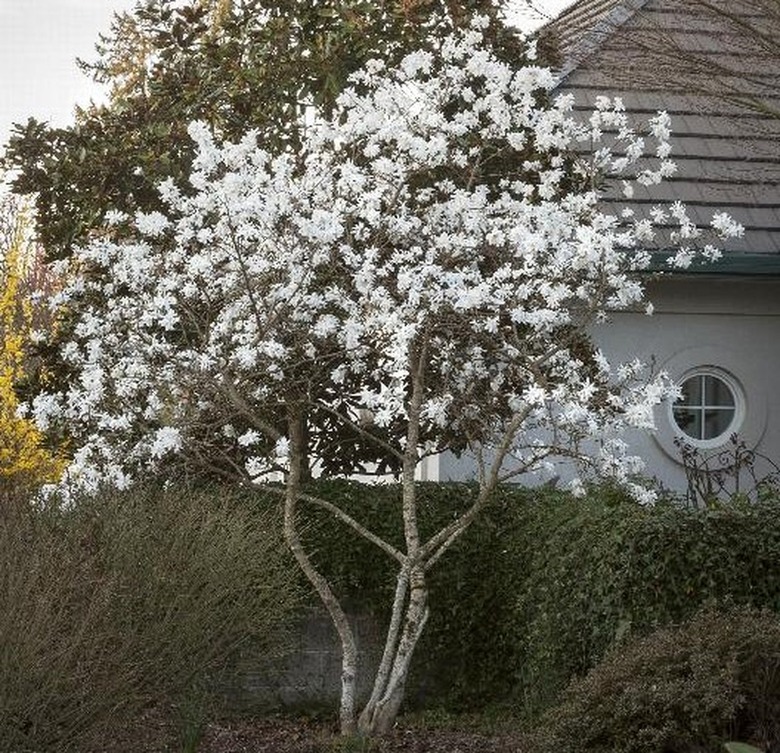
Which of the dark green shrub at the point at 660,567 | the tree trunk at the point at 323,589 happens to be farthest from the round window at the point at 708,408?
the dark green shrub at the point at 660,567

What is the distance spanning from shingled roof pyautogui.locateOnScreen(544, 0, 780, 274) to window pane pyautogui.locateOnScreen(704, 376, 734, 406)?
1.19 metres

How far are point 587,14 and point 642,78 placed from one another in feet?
13.2

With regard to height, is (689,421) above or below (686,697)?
above

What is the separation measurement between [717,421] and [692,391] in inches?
13.6

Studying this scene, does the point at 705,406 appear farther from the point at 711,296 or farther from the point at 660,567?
the point at 660,567

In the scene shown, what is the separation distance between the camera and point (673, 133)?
14984 mm

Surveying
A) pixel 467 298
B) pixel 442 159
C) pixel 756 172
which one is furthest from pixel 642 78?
pixel 467 298

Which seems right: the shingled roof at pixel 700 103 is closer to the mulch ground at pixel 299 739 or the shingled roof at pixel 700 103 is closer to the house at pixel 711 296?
the house at pixel 711 296

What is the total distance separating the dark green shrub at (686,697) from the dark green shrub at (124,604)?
87.4 inches

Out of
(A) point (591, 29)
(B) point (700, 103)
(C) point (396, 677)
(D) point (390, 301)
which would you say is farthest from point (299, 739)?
(B) point (700, 103)

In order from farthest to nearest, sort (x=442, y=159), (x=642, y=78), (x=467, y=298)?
1. (x=642, y=78)
2. (x=442, y=159)
3. (x=467, y=298)

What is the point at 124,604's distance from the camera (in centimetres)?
866

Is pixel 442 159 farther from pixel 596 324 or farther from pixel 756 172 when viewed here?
pixel 756 172

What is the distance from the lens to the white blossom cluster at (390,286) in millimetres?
9867
